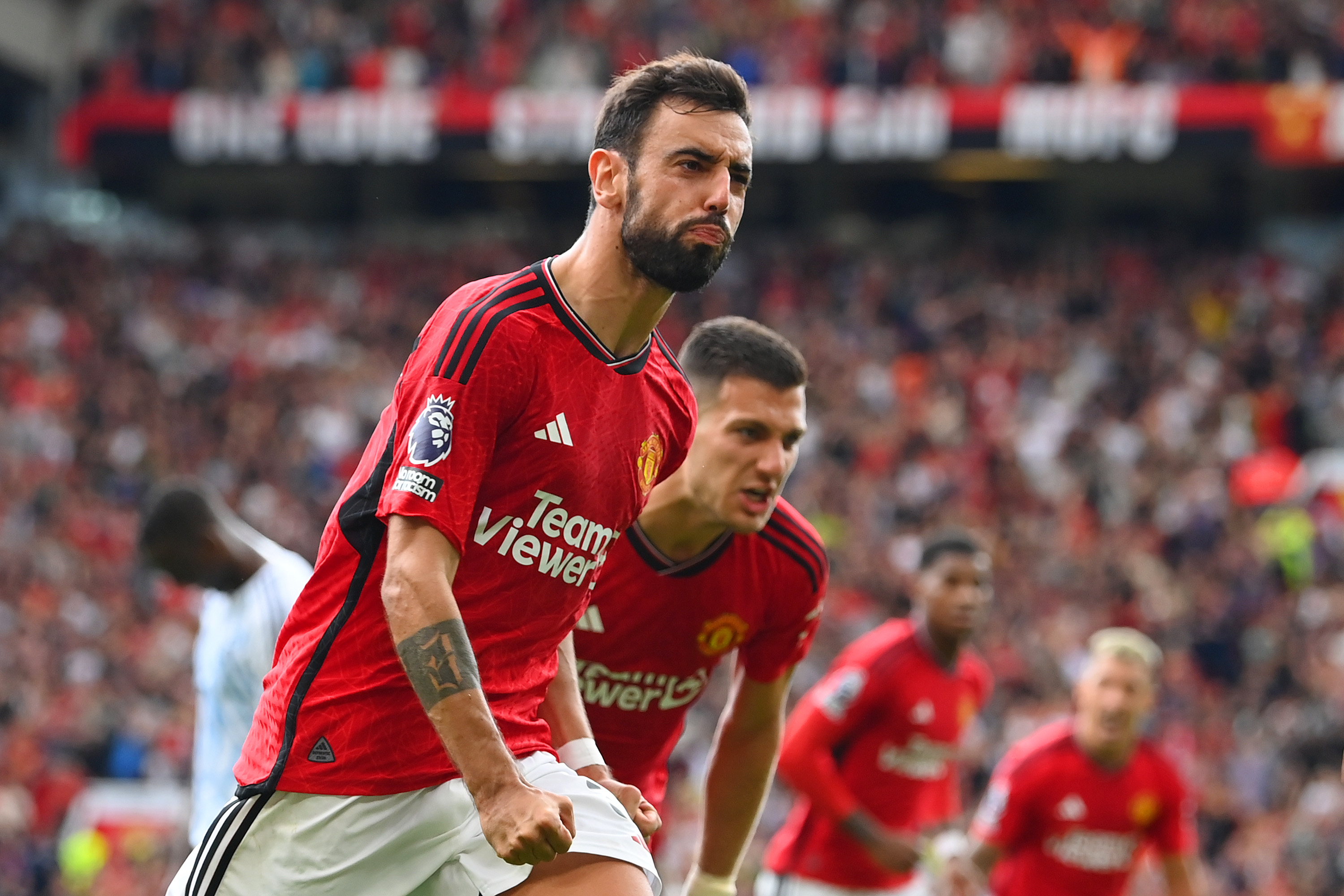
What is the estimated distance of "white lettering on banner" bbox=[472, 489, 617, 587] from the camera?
317cm

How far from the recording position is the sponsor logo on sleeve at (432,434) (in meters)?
2.99

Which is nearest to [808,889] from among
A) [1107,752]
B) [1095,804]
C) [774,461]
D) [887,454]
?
[1095,804]

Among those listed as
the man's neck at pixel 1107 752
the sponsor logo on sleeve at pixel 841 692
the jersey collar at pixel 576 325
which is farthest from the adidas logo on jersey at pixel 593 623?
the man's neck at pixel 1107 752

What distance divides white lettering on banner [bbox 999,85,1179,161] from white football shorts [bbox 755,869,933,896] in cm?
1525

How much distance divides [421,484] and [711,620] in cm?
178

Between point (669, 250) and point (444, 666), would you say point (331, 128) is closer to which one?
point (669, 250)

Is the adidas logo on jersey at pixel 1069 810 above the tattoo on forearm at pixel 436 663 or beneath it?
beneath

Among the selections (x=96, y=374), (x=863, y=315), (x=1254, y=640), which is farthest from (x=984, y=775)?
(x=96, y=374)

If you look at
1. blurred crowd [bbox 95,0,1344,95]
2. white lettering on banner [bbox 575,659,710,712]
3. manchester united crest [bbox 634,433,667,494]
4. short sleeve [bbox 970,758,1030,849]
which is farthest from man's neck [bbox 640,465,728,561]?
blurred crowd [bbox 95,0,1344,95]

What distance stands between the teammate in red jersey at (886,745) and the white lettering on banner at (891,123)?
14768mm

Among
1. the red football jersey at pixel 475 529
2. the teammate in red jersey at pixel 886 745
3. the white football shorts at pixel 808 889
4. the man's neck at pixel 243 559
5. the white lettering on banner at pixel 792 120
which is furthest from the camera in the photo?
the white lettering on banner at pixel 792 120

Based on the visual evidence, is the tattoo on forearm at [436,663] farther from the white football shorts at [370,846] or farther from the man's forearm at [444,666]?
the white football shorts at [370,846]

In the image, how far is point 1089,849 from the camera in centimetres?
749

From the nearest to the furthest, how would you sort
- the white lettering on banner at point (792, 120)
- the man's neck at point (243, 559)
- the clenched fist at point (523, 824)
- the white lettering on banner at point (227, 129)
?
the clenched fist at point (523, 824)
the man's neck at point (243, 559)
the white lettering on banner at point (792, 120)
the white lettering on banner at point (227, 129)
